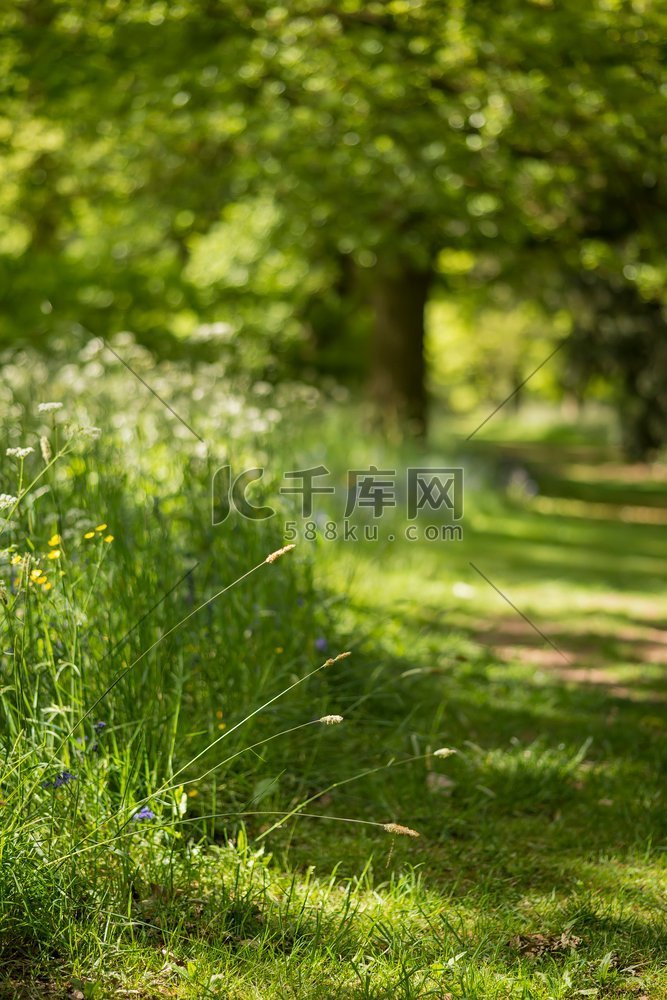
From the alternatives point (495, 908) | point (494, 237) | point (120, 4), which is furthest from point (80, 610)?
point (494, 237)

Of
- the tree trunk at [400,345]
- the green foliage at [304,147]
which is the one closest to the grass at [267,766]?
the green foliage at [304,147]

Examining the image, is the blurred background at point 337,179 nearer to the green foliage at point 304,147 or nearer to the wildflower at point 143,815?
the green foliage at point 304,147

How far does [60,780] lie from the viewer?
7.97ft

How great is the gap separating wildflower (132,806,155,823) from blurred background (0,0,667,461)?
290 cm

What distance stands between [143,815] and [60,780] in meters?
0.22

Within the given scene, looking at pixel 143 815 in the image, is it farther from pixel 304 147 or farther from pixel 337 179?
pixel 337 179

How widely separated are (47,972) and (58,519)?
1321 millimetres

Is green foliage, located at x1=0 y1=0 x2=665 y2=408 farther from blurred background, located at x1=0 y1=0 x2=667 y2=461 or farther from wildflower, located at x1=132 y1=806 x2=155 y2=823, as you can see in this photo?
wildflower, located at x1=132 y1=806 x2=155 y2=823

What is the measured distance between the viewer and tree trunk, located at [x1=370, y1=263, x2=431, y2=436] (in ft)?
37.1

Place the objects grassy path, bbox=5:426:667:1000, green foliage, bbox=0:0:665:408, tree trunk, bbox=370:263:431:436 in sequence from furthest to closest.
Result: 1. tree trunk, bbox=370:263:431:436
2. green foliage, bbox=0:0:665:408
3. grassy path, bbox=5:426:667:1000

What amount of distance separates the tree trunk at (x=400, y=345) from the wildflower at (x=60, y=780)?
8930mm

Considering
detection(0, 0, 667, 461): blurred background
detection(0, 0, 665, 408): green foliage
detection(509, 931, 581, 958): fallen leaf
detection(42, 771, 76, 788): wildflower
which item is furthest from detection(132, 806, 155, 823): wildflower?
detection(0, 0, 667, 461): blurred background

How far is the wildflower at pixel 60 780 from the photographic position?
2378mm

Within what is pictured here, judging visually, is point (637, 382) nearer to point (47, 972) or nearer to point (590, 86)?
point (590, 86)
